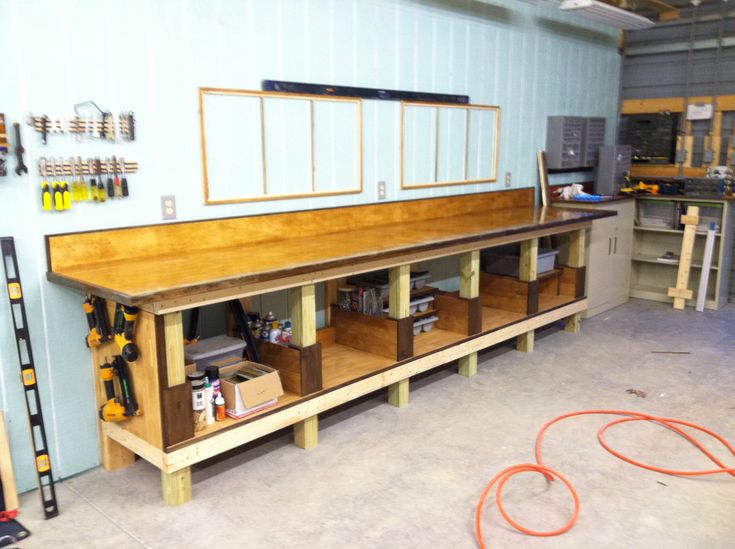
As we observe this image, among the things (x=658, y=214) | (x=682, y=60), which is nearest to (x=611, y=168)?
(x=658, y=214)

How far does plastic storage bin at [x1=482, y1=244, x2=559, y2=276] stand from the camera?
197 inches

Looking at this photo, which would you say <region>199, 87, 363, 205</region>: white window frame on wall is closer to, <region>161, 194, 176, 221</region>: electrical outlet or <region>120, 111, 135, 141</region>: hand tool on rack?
<region>161, 194, 176, 221</region>: electrical outlet

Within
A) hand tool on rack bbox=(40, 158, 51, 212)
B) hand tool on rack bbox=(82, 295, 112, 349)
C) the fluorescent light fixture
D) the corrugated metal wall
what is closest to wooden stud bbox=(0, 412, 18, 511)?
hand tool on rack bbox=(82, 295, 112, 349)

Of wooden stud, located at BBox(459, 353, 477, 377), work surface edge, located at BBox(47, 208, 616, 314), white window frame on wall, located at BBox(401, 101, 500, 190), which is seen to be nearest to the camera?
work surface edge, located at BBox(47, 208, 616, 314)

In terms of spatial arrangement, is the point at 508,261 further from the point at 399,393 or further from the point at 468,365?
the point at 399,393

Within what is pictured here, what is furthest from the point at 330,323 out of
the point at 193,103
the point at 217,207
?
the point at 193,103

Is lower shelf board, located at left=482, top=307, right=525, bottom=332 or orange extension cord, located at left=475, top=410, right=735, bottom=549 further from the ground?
lower shelf board, located at left=482, top=307, right=525, bottom=332

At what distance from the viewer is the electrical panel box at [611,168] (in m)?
6.20

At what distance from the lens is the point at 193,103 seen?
325cm

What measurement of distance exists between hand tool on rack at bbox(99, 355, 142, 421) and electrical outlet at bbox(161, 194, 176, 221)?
2.57 ft

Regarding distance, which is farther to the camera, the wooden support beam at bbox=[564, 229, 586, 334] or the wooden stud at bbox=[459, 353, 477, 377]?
the wooden support beam at bbox=[564, 229, 586, 334]

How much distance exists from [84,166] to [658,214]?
5294mm

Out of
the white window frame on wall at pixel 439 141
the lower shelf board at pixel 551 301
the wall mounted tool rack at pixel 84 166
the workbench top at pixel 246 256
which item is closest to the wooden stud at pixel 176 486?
the workbench top at pixel 246 256

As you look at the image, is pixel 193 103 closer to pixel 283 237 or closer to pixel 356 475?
pixel 283 237
